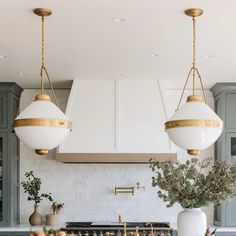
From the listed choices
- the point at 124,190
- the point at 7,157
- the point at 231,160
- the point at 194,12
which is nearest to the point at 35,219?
the point at 7,157

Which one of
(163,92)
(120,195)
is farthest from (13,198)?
(163,92)

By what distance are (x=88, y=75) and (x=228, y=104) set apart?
1.93 m

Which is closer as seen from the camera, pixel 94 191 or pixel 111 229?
pixel 111 229

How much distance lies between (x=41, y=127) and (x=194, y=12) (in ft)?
4.67

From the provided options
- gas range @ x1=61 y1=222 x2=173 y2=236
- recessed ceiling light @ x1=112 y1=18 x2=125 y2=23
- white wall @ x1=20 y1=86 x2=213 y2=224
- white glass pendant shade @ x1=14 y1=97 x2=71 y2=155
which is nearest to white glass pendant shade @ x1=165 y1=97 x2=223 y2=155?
white glass pendant shade @ x1=14 y1=97 x2=71 y2=155

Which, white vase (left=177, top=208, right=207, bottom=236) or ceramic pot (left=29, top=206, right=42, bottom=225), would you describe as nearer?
white vase (left=177, top=208, right=207, bottom=236)

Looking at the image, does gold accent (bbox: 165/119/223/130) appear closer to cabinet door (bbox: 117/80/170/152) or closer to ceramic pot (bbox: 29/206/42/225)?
cabinet door (bbox: 117/80/170/152)

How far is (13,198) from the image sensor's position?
7031mm

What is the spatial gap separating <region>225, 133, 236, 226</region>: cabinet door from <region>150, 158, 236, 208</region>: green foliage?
3.55 meters

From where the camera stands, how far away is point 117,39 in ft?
15.6

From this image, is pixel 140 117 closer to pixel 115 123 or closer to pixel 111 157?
pixel 115 123

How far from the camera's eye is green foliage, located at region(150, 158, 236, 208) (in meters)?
3.42

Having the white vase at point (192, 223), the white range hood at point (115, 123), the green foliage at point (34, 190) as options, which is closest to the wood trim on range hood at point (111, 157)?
the white range hood at point (115, 123)

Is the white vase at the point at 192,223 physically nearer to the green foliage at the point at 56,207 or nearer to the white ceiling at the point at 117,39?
the white ceiling at the point at 117,39
